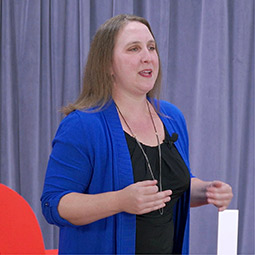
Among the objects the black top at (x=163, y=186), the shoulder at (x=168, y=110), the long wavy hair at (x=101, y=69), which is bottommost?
the black top at (x=163, y=186)

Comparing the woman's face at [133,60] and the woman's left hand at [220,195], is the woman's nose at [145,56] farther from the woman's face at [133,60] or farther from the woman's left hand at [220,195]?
the woman's left hand at [220,195]

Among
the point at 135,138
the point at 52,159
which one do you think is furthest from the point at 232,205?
the point at 52,159

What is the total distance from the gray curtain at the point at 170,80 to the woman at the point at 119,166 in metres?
1.60

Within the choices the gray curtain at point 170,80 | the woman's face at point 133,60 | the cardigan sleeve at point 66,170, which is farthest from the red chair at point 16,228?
the gray curtain at point 170,80

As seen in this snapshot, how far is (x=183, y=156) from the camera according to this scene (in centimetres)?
138

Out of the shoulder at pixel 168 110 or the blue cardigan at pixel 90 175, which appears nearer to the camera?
the blue cardigan at pixel 90 175

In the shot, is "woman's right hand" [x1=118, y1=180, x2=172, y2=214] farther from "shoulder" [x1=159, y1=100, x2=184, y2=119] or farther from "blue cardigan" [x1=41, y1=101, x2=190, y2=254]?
"shoulder" [x1=159, y1=100, x2=184, y2=119]

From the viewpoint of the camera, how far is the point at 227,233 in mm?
714

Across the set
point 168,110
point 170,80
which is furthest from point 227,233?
point 170,80

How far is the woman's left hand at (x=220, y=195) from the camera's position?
1146 millimetres

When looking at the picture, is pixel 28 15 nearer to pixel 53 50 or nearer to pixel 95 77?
pixel 53 50

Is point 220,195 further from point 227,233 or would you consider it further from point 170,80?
point 170,80

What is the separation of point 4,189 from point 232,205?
2.15m

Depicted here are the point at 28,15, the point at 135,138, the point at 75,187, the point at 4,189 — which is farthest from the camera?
the point at 28,15
